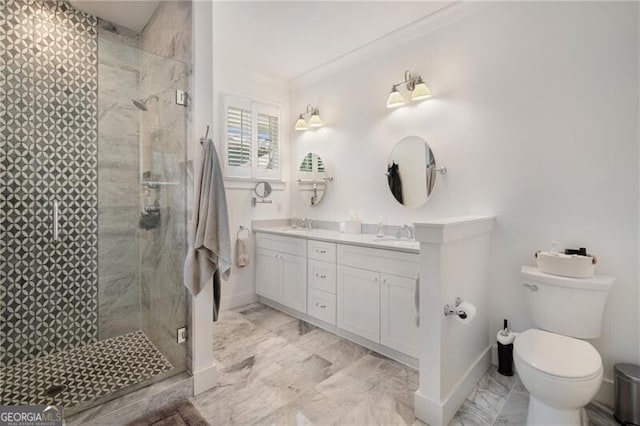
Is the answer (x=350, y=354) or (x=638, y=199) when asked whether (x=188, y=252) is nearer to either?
(x=350, y=354)

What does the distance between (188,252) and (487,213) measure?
2.18m

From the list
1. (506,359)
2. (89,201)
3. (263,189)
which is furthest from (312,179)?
(506,359)

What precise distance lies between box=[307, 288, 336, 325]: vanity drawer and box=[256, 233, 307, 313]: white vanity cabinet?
0.28 feet

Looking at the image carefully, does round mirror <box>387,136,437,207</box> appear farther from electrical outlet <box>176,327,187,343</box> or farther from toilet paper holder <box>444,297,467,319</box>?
electrical outlet <box>176,327,187,343</box>

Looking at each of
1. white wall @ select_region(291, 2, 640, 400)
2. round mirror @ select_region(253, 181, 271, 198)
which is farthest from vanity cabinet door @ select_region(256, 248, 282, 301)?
white wall @ select_region(291, 2, 640, 400)

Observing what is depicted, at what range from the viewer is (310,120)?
11.6 feet

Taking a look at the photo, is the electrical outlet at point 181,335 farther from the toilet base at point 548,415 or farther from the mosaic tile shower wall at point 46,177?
the toilet base at point 548,415

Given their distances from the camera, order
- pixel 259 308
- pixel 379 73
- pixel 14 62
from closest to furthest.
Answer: pixel 14 62 → pixel 379 73 → pixel 259 308

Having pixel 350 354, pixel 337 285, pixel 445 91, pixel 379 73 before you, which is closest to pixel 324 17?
pixel 379 73

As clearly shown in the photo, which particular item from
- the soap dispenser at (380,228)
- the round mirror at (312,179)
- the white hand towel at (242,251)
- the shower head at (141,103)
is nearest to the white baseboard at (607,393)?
the soap dispenser at (380,228)

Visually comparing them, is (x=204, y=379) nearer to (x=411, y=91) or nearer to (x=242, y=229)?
(x=242, y=229)

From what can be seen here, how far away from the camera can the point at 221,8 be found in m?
2.38

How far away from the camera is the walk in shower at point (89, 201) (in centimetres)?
206

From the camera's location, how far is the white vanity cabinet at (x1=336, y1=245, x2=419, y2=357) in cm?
217
